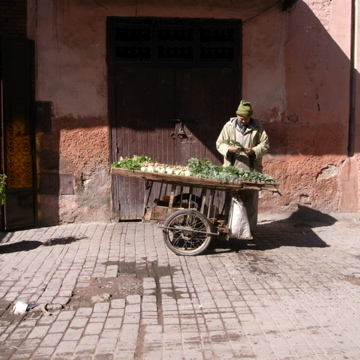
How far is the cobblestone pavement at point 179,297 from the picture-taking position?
3.72 meters

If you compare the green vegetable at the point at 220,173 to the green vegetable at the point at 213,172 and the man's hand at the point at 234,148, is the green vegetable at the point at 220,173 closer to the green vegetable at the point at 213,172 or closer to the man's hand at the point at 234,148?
the green vegetable at the point at 213,172

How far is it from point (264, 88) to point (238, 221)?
2915mm

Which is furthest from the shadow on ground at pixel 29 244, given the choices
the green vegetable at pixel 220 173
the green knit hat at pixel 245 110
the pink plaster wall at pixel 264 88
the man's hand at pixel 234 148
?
the green knit hat at pixel 245 110

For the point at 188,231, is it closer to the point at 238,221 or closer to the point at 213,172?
the point at 238,221

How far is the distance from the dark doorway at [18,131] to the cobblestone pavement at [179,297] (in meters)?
0.57

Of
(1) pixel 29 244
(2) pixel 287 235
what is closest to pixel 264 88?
(2) pixel 287 235

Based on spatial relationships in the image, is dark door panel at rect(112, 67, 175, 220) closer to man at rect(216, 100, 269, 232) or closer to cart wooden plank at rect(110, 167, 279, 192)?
man at rect(216, 100, 269, 232)

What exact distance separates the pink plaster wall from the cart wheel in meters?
2.16

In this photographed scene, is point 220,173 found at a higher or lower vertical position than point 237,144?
lower

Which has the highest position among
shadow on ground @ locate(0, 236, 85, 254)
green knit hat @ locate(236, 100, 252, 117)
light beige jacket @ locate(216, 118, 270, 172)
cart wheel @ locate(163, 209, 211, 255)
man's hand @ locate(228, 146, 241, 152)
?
green knit hat @ locate(236, 100, 252, 117)

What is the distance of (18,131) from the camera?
7.56 meters

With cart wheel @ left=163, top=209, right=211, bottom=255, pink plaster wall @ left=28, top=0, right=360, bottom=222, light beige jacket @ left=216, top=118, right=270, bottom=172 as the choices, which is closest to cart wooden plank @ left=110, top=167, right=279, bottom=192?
cart wheel @ left=163, top=209, right=211, bottom=255

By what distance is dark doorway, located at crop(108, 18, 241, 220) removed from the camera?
26.1 ft

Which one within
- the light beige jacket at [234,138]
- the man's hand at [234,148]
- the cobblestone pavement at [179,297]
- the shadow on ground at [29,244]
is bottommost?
the cobblestone pavement at [179,297]
